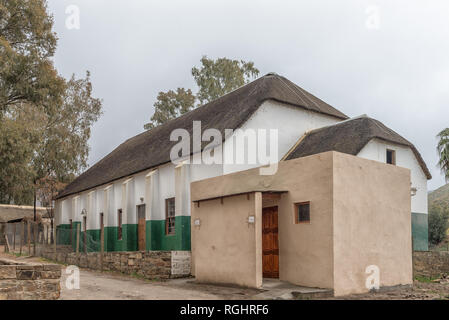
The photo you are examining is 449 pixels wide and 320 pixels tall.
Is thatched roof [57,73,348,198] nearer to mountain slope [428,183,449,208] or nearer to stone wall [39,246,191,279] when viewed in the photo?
stone wall [39,246,191,279]

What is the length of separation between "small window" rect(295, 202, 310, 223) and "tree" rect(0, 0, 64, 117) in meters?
15.0

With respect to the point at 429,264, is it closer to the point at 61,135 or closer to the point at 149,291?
the point at 149,291

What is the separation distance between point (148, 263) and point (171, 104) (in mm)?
31208

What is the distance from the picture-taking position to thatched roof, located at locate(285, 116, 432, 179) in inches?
786

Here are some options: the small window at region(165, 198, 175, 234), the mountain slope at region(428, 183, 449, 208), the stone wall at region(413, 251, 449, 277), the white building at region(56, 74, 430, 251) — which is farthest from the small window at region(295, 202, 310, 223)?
the mountain slope at region(428, 183, 449, 208)

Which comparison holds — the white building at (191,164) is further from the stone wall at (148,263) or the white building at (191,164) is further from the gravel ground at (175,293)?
the gravel ground at (175,293)

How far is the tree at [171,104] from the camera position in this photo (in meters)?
47.8

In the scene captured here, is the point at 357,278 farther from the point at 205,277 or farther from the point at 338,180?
the point at 205,277

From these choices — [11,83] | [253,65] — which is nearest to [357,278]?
[11,83]

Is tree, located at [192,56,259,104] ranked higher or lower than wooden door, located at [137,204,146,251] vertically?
higher

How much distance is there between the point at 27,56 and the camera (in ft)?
76.7

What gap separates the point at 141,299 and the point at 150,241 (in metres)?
11.1

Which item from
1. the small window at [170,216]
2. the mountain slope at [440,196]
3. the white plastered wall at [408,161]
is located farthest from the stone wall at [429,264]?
the mountain slope at [440,196]

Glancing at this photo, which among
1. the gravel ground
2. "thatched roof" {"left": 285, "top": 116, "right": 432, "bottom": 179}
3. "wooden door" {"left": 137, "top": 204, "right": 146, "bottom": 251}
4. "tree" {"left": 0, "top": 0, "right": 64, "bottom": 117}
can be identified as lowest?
the gravel ground
